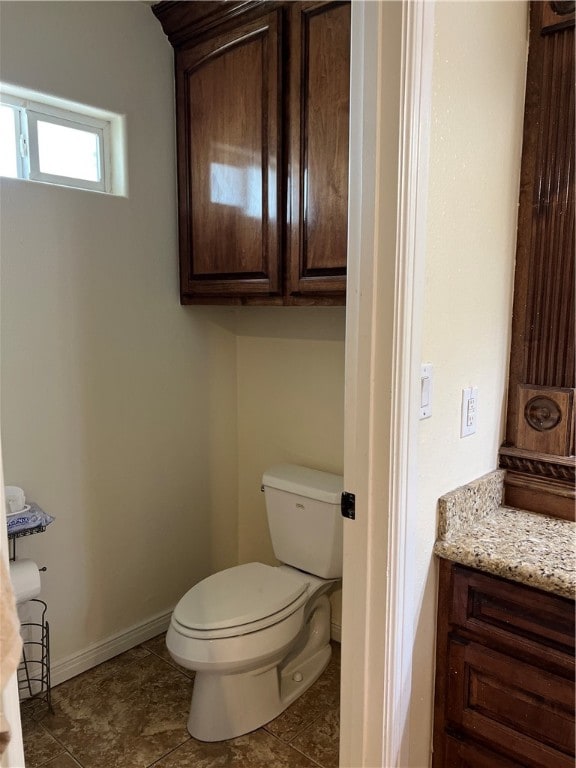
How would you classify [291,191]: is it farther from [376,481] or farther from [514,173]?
[376,481]

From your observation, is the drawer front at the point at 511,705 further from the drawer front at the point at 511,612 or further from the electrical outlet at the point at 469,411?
the electrical outlet at the point at 469,411

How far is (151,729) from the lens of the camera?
180 centimetres

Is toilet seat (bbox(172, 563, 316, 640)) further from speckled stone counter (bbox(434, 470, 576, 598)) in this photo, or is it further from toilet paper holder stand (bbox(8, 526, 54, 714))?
speckled stone counter (bbox(434, 470, 576, 598))

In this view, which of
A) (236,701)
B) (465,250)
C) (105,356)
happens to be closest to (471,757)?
(236,701)

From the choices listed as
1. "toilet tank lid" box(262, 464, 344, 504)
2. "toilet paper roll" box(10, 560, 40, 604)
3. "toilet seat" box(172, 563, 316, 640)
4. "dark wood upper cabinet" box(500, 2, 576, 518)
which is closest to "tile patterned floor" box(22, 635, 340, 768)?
"toilet seat" box(172, 563, 316, 640)

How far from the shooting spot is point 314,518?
2016 mm

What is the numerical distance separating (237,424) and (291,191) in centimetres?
113

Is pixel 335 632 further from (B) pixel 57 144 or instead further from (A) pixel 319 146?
(B) pixel 57 144

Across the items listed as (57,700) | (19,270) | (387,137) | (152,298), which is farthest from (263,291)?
(57,700)

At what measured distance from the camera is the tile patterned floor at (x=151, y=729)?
168 cm

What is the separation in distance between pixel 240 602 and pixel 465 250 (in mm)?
1302

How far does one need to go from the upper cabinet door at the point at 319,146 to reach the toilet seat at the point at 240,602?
1007mm

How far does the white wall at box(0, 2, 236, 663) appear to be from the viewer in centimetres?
180

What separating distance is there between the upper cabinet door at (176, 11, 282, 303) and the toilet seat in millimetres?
1014
